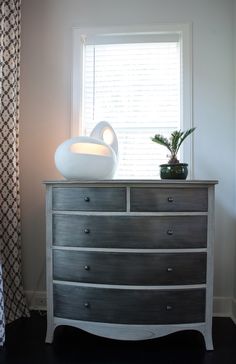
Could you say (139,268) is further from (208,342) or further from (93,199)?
(208,342)

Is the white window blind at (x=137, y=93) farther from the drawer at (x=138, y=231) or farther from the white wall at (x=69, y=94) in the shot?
the drawer at (x=138, y=231)

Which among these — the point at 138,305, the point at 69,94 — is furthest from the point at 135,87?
the point at 138,305

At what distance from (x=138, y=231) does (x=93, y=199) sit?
32 centimetres

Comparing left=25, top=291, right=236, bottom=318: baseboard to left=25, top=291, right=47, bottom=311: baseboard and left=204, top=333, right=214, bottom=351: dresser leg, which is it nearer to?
left=25, top=291, right=47, bottom=311: baseboard

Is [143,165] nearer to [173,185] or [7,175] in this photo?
[173,185]

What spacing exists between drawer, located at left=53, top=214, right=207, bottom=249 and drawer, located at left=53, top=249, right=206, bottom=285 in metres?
0.06

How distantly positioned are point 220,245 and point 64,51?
1944mm

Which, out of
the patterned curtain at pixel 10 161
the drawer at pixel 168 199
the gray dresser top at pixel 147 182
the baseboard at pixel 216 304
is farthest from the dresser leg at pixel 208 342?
the patterned curtain at pixel 10 161

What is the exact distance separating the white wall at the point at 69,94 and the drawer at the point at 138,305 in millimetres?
606

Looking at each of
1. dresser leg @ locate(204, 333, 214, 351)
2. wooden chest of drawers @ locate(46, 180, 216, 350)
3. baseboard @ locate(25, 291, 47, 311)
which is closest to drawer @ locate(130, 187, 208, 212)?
wooden chest of drawers @ locate(46, 180, 216, 350)

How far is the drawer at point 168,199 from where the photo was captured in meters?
1.69

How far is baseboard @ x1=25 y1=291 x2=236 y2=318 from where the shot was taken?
7.18ft

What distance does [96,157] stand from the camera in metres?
1.80

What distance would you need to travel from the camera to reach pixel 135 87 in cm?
234
